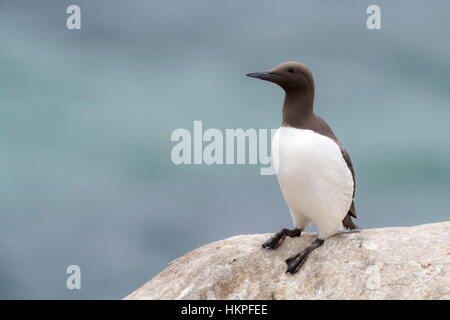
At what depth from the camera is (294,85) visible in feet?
18.9

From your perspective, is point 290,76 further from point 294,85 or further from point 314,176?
point 314,176

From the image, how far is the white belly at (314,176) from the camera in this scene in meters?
5.53

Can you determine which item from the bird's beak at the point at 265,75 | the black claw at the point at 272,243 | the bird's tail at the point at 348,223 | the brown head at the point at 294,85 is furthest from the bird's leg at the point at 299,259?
the bird's beak at the point at 265,75

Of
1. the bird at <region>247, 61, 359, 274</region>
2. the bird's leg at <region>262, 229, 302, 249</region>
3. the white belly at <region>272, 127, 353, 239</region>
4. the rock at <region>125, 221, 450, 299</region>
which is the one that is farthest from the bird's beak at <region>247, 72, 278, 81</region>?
the rock at <region>125, 221, 450, 299</region>

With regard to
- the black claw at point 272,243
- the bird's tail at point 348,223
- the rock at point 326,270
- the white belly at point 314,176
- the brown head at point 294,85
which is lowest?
the rock at point 326,270

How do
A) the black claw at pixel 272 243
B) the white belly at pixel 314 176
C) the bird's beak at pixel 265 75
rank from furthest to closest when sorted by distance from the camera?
1. the black claw at pixel 272 243
2. the bird's beak at pixel 265 75
3. the white belly at pixel 314 176

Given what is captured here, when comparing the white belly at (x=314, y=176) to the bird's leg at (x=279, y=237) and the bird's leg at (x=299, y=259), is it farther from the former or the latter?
the bird's leg at (x=279, y=237)

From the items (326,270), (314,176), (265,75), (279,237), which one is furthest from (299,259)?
(265,75)

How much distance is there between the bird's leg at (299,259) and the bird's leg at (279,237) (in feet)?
0.98


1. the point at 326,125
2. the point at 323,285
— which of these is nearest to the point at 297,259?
the point at 323,285

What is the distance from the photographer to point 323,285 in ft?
17.5

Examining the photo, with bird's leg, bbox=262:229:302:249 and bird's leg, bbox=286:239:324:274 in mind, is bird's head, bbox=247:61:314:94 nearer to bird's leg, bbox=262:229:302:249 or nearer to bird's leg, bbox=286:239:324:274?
bird's leg, bbox=262:229:302:249

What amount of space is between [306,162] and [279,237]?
39.9 inches
